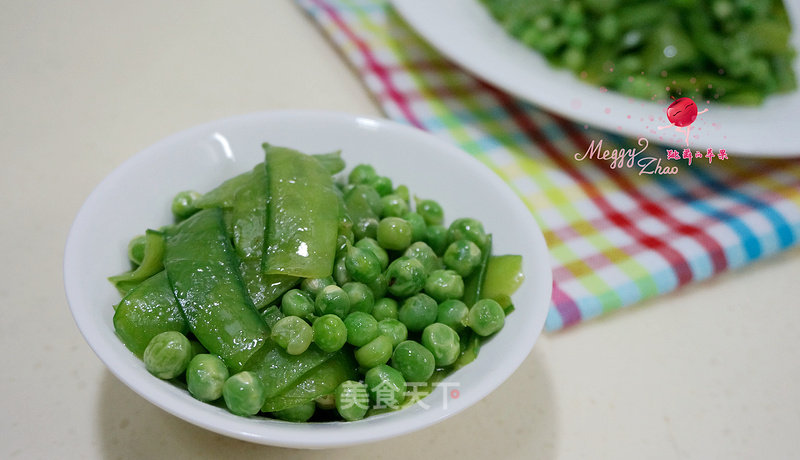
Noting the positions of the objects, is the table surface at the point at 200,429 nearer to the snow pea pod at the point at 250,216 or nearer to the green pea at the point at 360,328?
the green pea at the point at 360,328

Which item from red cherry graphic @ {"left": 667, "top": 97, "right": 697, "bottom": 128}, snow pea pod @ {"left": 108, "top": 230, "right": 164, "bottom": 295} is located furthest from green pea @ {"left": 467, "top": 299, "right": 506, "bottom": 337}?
red cherry graphic @ {"left": 667, "top": 97, "right": 697, "bottom": 128}

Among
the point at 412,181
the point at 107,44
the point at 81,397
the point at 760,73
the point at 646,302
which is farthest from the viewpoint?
the point at 107,44

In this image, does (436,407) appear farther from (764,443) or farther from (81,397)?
(764,443)

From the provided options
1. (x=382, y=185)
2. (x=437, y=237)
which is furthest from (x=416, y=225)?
(x=382, y=185)

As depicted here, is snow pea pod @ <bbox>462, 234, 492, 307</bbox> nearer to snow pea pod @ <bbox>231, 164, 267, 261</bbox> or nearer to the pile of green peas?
the pile of green peas

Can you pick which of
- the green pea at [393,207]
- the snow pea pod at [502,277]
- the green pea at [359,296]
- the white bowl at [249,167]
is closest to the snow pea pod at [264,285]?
the green pea at [359,296]

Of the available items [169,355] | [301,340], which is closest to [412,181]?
[301,340]

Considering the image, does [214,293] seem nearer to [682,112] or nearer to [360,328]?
[360,328]
